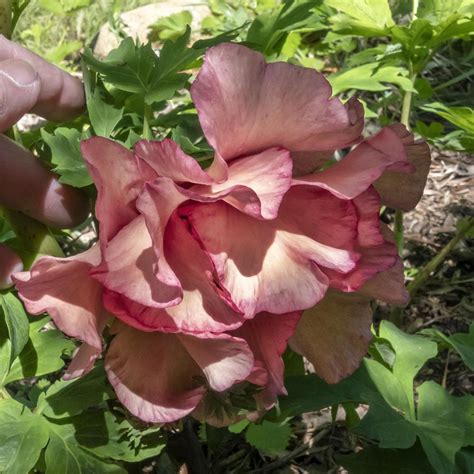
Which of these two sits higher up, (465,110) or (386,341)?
(465,110)

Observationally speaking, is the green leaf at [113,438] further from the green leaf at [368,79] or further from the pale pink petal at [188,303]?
the green leaf at [368,79]

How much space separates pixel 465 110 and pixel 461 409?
431 mm

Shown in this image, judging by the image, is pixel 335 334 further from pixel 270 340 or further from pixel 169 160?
pixel 169 160

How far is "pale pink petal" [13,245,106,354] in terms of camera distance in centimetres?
60

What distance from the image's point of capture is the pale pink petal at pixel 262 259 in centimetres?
62

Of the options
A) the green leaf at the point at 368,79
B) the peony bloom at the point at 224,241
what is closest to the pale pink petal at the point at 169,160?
the peony bloom at the point at 224,241

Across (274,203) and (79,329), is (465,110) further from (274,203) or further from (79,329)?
(79,329)

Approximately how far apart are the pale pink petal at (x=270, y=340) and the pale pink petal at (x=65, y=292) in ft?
0.43

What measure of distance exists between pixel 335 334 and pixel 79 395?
325 millimetres

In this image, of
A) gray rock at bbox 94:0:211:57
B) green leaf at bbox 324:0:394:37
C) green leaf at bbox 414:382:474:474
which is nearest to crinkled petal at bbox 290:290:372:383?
green leaf at bbox 414:382:474:474

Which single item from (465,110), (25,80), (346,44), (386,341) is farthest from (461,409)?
(346,44)

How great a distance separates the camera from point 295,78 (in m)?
0.62

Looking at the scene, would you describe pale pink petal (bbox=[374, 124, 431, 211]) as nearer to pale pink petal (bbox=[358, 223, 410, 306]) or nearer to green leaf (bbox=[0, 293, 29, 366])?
pale pink petal (bbox=[358, 223, 410, 306])

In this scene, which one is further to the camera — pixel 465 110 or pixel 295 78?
pixel 465 110
